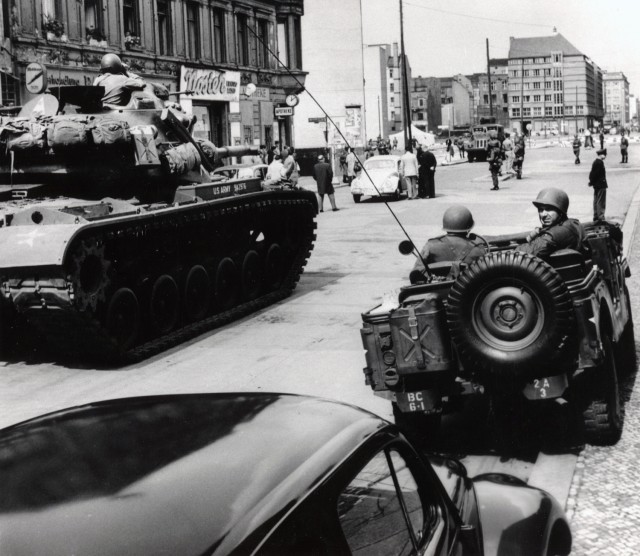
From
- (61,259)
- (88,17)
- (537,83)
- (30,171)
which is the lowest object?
(61,259)

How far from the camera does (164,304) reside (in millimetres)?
10844

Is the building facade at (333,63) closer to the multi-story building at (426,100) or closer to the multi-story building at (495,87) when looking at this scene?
the multi-story building at (426,100)

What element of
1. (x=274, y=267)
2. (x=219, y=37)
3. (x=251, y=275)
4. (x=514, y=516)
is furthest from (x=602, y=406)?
(x=219, y=37)

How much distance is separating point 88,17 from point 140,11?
119 inches

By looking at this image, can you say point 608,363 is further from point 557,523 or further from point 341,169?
point 341,169

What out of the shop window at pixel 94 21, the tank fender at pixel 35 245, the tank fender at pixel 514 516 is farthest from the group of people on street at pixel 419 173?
the tank fender at pixel 514 516

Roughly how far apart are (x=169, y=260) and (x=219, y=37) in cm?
2604

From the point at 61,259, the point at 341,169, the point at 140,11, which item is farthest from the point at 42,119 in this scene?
the point at 341,169

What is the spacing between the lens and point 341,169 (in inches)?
1741

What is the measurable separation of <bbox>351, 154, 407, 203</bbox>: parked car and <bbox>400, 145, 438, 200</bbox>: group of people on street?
25cm

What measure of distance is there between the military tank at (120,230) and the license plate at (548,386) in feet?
14.9

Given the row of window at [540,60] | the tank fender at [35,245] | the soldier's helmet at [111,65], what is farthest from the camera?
the row of window at [540,60]

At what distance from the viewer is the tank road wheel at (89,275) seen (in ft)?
29.0

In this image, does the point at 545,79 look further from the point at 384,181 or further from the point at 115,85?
the point at 115,85
